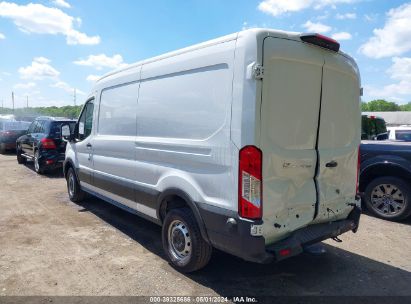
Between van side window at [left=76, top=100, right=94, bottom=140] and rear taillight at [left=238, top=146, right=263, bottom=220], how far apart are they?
3.85m

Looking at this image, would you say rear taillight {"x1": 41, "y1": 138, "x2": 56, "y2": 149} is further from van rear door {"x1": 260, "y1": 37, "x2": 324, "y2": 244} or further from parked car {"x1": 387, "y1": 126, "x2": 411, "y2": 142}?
parked car {"x1": 387, "y1": 126, "x2": 411, "y2": 142}

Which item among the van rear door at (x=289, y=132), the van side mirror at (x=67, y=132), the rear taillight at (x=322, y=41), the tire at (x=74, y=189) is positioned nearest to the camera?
the van rear door at (x=289, y=132)

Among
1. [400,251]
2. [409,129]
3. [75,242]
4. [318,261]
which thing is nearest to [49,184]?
[75,242]

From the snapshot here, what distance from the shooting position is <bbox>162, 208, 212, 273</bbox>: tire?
3.68 m

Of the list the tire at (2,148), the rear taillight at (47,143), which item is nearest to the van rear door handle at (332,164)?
the rear taillight at (47,143)

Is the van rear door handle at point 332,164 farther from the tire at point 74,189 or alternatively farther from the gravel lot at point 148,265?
the tire at point 74,189

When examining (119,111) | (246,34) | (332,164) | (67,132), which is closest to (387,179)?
(332,164)

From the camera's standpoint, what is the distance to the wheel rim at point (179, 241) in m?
3.83

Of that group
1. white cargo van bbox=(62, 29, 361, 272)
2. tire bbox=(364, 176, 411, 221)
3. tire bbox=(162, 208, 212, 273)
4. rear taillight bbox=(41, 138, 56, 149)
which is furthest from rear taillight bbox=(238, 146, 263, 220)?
rear taillight bbox=(41, 138, 56, 149)

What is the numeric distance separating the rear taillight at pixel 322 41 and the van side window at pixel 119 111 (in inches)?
91.3

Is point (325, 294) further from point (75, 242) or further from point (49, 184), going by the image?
point (49, 184)

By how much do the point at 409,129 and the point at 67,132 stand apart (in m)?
7.83

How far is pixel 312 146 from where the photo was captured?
3590 millimetres

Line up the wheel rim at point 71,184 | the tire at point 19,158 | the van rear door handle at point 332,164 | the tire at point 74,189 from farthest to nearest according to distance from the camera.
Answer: the tire at point 19,158 < the wheel rim at point 71,184 < the tire at point 74,189 < the van rear door handle at point 332,164
